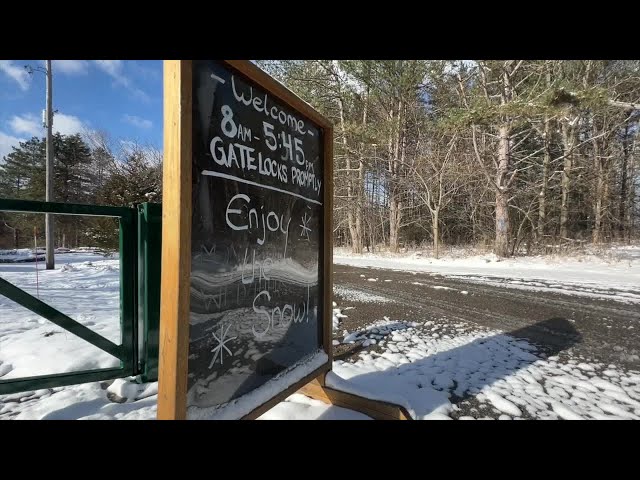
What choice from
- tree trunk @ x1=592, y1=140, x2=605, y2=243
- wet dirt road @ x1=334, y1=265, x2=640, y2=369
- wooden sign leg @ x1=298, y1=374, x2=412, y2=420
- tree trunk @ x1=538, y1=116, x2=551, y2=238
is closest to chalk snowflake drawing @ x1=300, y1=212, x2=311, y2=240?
wooden sign leg @ x1=298, y1=374, x2=412, y2=420

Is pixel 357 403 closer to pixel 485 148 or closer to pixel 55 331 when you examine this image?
pixel 55 331

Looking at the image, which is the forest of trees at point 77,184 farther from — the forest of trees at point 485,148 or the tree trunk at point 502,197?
the tree trunk at point 502,197

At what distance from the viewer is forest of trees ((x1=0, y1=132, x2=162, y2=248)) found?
4723 millimetres

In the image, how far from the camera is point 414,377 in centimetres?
272

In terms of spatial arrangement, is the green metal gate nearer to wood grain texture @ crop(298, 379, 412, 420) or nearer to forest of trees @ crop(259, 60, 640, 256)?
wood grain texture @ crop(298, 379, 412, 420)

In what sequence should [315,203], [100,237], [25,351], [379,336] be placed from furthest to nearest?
1. [100,237]
2. [379,336]
3. [25,351]
4. [315,203]

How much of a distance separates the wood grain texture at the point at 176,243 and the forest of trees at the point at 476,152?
1060cm

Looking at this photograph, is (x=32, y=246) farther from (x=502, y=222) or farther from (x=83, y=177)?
(x=83, y=177)

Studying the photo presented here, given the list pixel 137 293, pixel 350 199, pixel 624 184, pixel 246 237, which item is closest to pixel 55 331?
pixel 137 293

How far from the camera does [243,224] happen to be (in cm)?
153

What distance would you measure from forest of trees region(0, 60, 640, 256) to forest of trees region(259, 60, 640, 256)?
0.24ft
